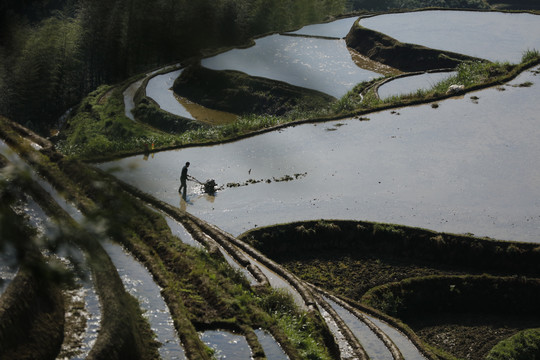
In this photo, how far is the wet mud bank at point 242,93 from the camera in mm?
27641

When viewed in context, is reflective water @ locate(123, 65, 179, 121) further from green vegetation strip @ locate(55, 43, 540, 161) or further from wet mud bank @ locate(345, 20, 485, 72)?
wet mud bank @ locate(345, 20, 485, 72)

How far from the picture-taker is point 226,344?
30.3 ft

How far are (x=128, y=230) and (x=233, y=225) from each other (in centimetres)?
384

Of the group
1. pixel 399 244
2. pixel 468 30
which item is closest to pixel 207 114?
pixel 399 244

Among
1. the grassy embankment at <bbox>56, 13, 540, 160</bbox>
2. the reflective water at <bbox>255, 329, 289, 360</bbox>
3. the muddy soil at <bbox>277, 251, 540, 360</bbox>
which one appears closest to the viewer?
the reflective water at <bbox>255, 329, 289, 360</bbox>

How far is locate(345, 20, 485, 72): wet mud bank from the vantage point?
100 feet

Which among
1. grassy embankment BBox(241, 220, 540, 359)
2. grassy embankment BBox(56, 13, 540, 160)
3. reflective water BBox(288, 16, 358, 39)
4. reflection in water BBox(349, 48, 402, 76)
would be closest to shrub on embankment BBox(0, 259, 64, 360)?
grassy embankment BBox(241, 220, 540, 359)

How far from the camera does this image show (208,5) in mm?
38125

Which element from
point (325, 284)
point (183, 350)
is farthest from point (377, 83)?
point (183, 350)

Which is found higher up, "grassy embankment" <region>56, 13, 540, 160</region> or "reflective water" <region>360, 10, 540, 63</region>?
"reflective water" <region>360, 10, 540, 63</region>

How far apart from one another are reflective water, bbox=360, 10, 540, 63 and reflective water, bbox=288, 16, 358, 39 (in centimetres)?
162

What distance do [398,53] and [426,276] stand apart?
69.9 ft

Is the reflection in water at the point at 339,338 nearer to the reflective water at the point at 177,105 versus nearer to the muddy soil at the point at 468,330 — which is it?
the muddy soil at the point at 468,330

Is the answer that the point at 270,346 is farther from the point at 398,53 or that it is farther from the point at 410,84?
the point at 398,53
